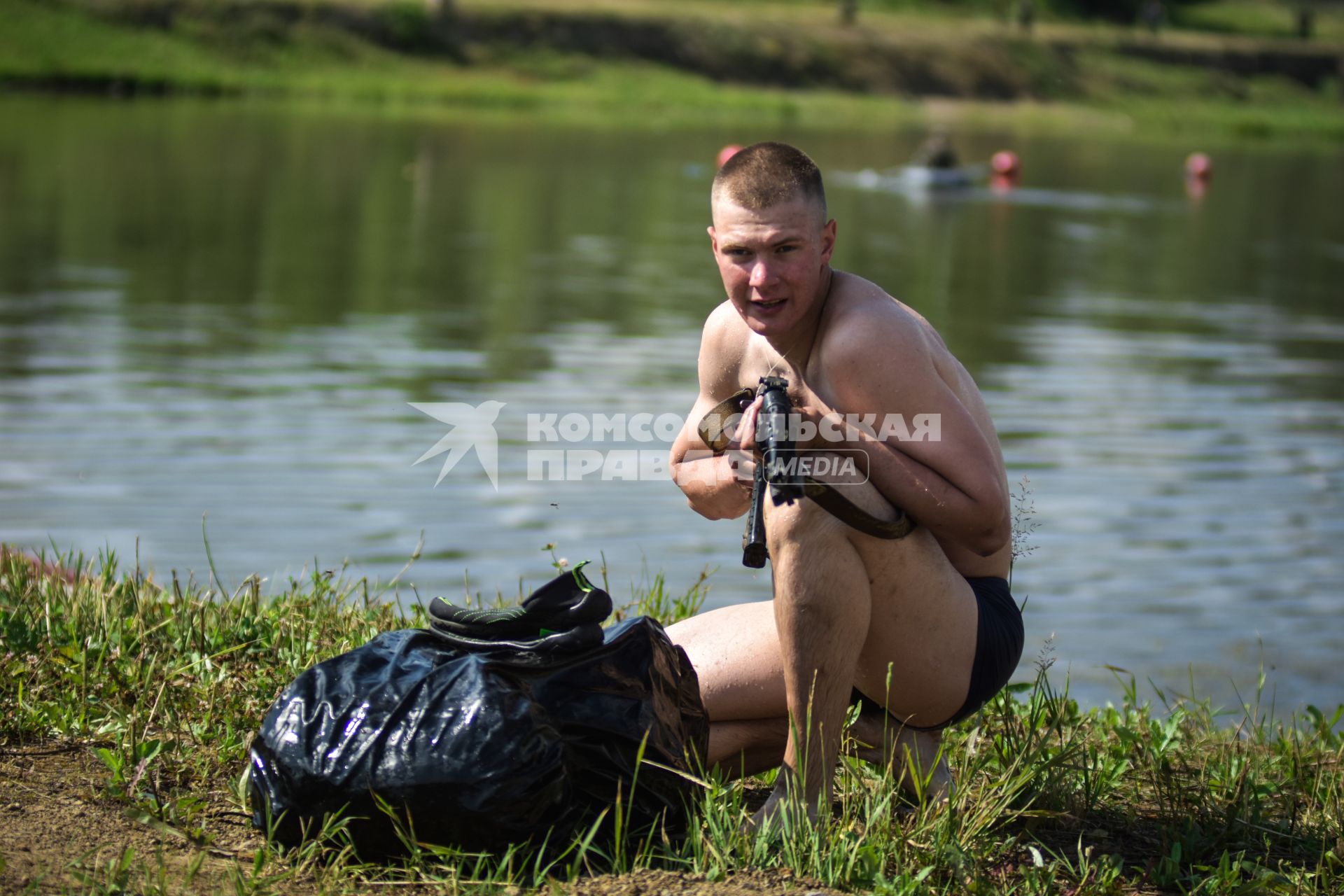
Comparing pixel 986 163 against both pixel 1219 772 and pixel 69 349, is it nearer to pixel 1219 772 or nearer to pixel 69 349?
pixel 69 349

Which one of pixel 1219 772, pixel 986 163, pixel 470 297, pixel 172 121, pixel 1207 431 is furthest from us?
pixel 986 163

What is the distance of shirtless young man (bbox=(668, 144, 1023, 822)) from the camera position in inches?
132

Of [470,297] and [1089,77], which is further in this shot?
[1089,77]

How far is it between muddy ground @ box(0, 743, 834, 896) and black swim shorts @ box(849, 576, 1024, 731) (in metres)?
0.66

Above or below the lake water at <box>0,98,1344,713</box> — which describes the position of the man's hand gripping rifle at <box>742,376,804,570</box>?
above

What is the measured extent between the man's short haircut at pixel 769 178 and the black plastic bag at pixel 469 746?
1.02m

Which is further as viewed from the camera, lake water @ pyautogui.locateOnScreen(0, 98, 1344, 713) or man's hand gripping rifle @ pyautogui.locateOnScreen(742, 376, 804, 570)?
lake water @ pyautogui.locateOnScreen(0, 98, 1344, 713)

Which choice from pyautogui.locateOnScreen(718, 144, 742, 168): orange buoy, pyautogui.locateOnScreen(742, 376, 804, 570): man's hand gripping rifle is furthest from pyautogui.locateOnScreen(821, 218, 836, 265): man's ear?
pyautogui.locateOnScreen(742, 376, 804, 570): man's hand gripping rifle

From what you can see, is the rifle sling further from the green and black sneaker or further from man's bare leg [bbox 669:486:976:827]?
the green and black sneaker

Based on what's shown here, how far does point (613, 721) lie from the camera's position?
339 cm

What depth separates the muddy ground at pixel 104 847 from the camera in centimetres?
305

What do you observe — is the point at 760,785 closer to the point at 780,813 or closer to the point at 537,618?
the point at 780,813

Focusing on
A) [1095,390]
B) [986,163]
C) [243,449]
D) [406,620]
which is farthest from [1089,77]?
[406,620]

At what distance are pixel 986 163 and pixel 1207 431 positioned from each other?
2738 centimetres
